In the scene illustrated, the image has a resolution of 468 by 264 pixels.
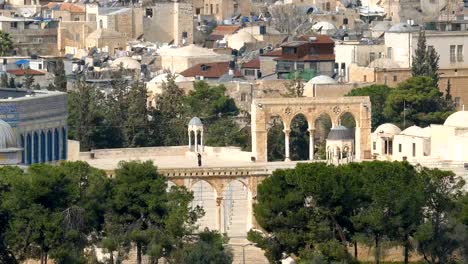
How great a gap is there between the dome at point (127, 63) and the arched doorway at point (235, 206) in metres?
32.6

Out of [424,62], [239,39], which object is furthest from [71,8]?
[424,62]

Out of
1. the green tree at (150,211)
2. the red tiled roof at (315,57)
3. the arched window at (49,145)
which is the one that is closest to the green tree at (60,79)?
the red tiled roof at (315,57)

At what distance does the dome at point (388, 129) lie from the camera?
97625 millimetres

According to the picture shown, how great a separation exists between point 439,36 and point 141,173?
31265 mm

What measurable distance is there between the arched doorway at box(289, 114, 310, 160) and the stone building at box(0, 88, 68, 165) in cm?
923

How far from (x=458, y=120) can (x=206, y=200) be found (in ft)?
27.0

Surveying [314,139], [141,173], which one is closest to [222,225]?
[141,173]

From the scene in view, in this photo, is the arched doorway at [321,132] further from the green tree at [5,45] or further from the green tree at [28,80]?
the green tree at [5,45]

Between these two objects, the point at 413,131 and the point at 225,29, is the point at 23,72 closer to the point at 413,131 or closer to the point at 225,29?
the point at 413,131

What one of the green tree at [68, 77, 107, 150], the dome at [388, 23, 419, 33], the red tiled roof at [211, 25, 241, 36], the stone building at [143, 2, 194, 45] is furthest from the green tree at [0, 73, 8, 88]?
the red tiled roof at [211, 25, 241, 36]

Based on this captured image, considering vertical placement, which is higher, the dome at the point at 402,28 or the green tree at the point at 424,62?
the dome at the point at 402,28

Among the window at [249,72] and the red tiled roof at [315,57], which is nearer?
the red tiled roof at [315,57]

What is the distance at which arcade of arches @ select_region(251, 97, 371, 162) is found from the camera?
95.4 meters

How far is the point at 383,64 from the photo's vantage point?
116 m
